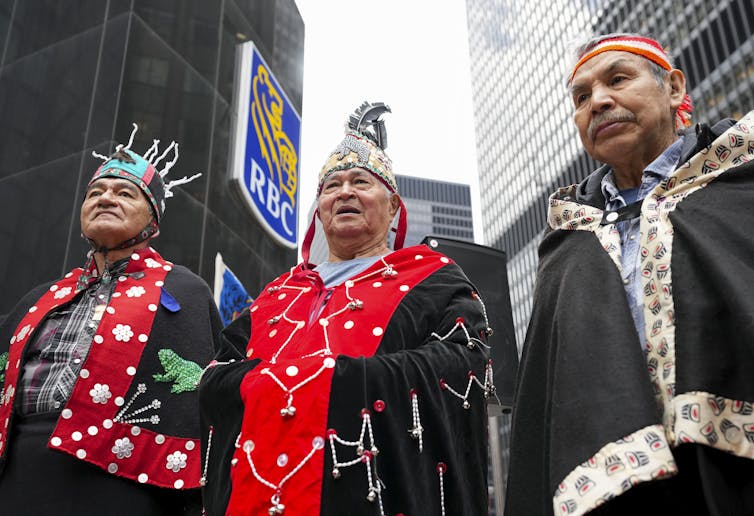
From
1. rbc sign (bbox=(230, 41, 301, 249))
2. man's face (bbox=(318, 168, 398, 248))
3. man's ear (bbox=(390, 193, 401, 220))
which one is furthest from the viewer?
rbc sign (bbox=(230, 41, 301, 249))

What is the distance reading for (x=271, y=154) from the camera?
26.5 feet

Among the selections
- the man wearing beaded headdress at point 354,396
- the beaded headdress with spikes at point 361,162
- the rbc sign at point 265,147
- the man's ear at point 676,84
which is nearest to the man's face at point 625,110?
the man's ear at point 676,84

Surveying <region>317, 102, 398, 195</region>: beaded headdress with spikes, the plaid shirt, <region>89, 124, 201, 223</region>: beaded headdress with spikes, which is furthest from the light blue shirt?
<region>89, 124, 201, 223</region>: beaded headdress with spikes

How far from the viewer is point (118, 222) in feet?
11.1

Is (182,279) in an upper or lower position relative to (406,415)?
upper

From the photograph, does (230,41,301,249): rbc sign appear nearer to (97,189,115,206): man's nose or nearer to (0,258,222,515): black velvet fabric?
(97,189,115,206): man's nose

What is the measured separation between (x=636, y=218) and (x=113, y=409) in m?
2.26

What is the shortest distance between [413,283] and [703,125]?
44.5 inches

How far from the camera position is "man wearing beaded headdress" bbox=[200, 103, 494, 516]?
6.52 feet

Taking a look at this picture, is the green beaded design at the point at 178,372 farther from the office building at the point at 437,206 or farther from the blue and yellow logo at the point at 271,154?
the office building at the point at 437,206

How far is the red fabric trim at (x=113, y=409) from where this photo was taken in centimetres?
276

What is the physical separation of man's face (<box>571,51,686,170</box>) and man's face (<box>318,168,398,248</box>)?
1.01m

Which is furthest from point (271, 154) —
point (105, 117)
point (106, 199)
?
point (106, 199)

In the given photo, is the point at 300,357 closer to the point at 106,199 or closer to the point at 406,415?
the point at 406,415
